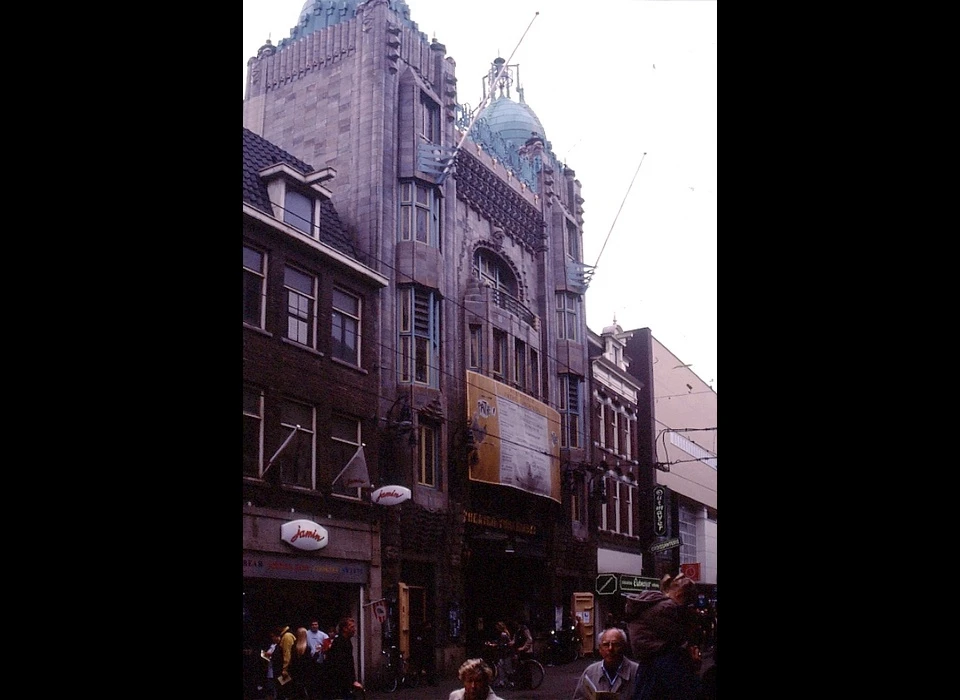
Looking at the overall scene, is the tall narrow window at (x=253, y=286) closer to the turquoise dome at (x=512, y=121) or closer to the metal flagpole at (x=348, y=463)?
the metal flagpole at (x=348, y=463)

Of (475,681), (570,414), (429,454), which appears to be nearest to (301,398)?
(429,454)

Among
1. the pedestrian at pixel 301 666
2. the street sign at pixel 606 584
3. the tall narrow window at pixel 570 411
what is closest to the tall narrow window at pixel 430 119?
the tall narrow window at pixel 570 411

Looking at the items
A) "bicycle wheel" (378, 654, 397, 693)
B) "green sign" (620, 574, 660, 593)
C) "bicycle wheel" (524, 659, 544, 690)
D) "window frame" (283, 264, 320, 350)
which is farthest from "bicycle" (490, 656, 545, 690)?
"window frame" (283, 264, 320, 350)

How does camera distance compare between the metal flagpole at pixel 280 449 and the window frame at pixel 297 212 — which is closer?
the metal flagpole at pixel 280 449

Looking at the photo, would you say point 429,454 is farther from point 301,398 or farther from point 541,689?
point 541,689
